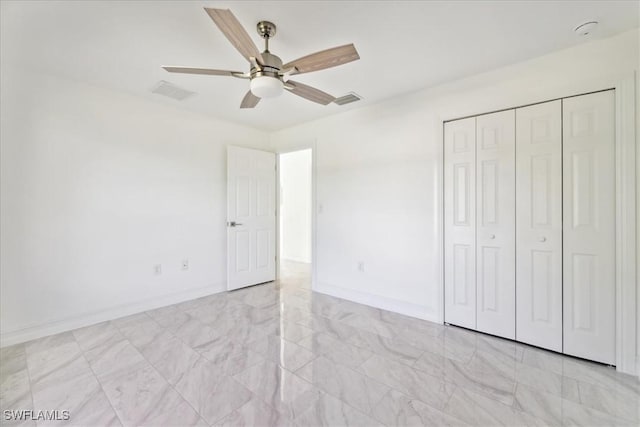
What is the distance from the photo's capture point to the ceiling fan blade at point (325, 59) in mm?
1628

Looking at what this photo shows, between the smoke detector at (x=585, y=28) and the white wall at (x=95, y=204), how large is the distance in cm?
382

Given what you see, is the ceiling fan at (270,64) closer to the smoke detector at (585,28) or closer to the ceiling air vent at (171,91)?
the ceiling air vent at (171,91)

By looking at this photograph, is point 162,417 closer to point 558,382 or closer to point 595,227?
point 558,382

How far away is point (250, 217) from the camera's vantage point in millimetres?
4168

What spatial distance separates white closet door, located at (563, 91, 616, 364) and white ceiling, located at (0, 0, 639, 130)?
0.61m

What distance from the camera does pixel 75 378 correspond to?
1.94m

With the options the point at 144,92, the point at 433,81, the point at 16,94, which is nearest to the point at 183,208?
the point at 144,92

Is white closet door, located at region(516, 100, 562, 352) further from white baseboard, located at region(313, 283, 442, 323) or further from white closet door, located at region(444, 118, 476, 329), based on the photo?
white baseboard, located at region(313, 283, 442, 323)

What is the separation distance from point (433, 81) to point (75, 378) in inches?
154

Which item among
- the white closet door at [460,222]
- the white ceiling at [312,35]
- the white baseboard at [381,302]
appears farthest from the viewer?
the white baseboard at [381,302]

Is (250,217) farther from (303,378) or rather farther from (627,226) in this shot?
(627,226)

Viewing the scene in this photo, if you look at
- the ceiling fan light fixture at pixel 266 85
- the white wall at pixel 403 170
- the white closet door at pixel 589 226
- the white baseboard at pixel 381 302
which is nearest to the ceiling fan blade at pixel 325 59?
the ceiling fan light fixture at pixel 266 85

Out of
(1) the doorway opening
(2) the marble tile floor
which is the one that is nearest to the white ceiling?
(2) the marble tile floor

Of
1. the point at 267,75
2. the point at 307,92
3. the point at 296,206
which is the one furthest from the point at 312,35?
the point at 296,206
